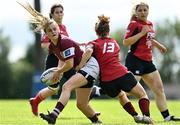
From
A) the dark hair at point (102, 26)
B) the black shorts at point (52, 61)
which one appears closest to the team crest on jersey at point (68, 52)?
the dark hair at point (102, 26)

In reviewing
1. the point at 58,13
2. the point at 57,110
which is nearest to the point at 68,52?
the point at 57,110

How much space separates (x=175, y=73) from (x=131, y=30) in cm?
8130

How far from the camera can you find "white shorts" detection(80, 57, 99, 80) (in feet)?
33.8

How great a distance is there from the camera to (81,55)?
10586 mm

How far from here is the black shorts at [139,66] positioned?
11.9 meters

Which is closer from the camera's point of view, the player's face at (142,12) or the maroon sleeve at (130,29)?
the maroon sleeve at (130,29)

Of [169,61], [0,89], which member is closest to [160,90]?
[0,89]

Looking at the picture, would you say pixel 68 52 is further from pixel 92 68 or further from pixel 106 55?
Answer: pixel 106 55

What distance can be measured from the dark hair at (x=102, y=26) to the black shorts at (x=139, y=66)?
1.53 metres

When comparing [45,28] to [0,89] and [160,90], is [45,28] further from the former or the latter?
[0,89]

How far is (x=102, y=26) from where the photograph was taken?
10.5m

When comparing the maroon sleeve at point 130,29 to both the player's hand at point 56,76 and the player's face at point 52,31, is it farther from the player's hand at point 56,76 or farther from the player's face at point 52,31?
the player's face at point 52,31

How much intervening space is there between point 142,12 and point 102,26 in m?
1.32

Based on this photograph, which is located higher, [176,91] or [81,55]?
[81,55]
